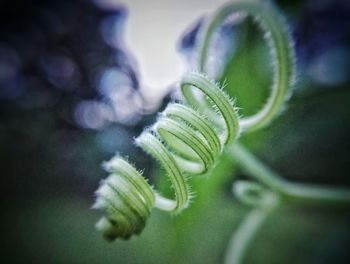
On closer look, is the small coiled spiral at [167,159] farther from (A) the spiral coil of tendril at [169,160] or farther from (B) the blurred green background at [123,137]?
(B) the blurred green background at [123,137]

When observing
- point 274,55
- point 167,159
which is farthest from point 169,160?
point 274,55

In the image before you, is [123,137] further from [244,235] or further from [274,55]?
[274,55]

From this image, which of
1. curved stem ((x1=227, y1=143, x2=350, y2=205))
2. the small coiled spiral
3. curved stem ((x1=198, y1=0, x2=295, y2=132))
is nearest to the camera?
the small coiled spiral

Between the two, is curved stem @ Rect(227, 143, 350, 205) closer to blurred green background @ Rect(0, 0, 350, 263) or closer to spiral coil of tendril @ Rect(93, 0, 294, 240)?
blurred green background @ Rect(0, 0, 350, 263)

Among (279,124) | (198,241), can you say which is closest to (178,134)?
(198,241)

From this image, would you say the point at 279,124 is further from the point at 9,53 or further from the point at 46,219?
the point at 9,53

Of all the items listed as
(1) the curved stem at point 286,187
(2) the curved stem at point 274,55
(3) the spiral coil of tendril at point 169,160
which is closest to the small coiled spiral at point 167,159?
(3) the spiral coil of tendril at point 169,160

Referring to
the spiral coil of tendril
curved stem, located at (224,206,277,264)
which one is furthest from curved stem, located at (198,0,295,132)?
curved stem, located at (224,206,277,264)
